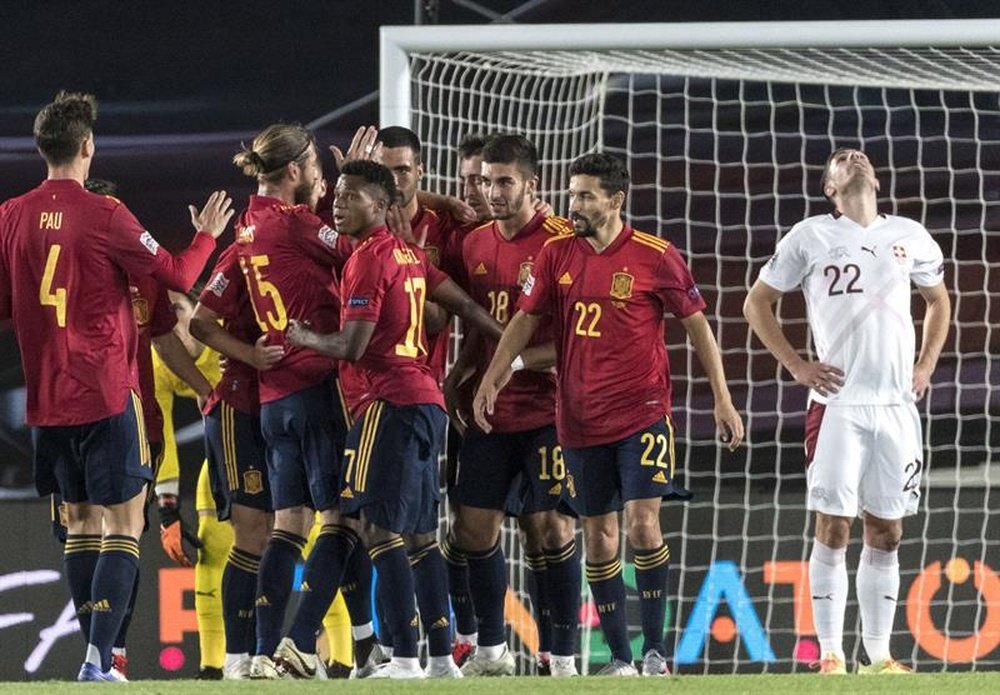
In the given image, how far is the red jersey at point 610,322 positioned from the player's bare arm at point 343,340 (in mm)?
669

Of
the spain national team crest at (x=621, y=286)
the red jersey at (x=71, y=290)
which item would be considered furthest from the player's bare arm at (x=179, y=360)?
the spain national team crest at (x=621, y=286)

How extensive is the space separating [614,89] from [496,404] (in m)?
3.03

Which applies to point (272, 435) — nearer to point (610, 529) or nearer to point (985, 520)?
point (610, 529)

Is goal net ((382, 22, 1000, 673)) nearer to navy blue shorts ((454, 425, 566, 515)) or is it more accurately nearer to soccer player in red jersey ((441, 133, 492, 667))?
soccer player in red jersey ((441, 133, 492, 667))

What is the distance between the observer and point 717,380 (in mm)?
5785

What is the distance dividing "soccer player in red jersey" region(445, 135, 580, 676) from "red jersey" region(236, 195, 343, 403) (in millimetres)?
593

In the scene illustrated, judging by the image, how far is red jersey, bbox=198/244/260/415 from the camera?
19.6 feet

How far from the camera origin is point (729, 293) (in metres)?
8.74

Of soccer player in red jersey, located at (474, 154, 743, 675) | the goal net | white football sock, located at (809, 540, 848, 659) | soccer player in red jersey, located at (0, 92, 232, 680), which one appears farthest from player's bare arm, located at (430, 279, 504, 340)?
the goal net

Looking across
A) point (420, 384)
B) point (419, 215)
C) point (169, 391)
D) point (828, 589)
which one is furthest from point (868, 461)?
point (169, 391)

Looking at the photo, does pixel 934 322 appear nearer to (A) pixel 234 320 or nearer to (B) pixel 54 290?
(A) pixel 234 320

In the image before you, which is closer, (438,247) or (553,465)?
(553,465)

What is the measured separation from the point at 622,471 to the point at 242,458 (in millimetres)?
1249

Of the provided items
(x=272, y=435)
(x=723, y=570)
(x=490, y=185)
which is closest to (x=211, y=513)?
(x=272, y=435)
